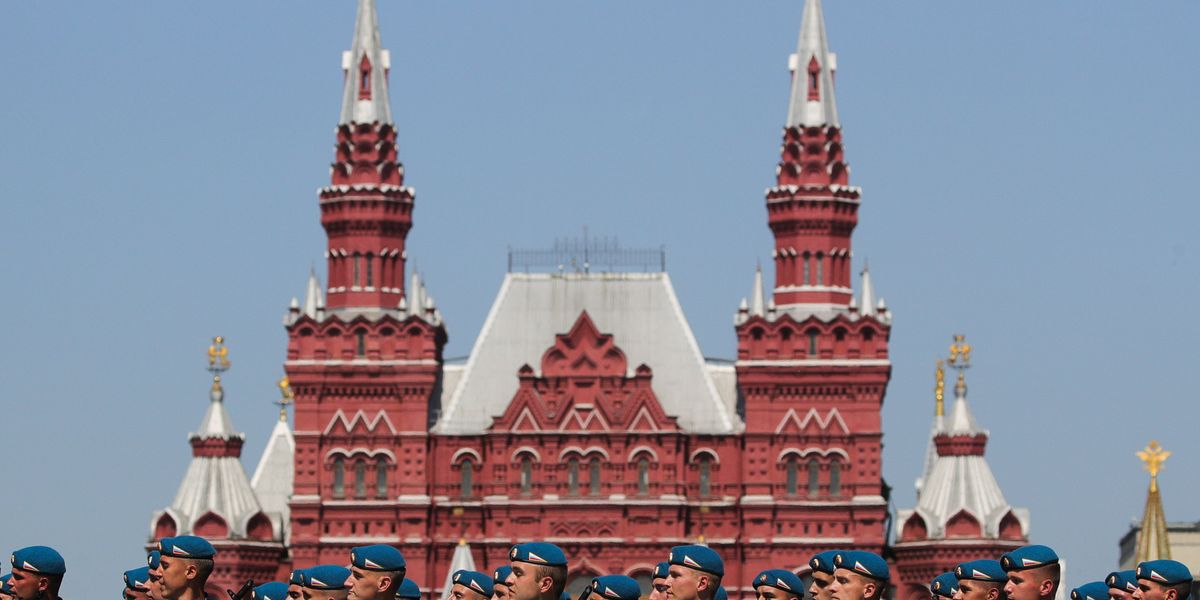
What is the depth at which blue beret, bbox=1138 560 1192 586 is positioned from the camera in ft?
105

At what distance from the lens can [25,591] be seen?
108 feet

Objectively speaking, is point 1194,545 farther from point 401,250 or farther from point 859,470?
point 401,250

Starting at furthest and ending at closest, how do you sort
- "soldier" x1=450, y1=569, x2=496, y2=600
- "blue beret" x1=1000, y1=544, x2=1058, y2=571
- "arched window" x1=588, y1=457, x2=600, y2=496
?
"arched window" x1=588, y1=457, x2=600, y2=496 < "soldier" x1=450, y1=569, x2=496, y2=600 < "blue beret" x1=1000, y1=544, x2=1058, y2=571

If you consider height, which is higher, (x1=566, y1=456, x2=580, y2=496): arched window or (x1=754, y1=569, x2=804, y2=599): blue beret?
(x1=566, y1=456, x2=580, y2=496): arched window

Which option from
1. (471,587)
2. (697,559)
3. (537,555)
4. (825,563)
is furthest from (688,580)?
(471,587)

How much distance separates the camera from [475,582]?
3391 centimetres

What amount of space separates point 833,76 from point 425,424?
14.4m

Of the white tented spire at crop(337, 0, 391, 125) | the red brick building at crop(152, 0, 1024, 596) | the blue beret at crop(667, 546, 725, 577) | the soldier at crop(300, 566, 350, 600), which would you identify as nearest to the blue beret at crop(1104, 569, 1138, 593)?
the blue beret at crop(667, 546, 725, 577)

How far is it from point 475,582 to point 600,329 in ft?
207

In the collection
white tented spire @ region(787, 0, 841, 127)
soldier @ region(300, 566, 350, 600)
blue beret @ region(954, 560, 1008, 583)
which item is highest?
white tented spire @ region(787, 0, 841, 127)

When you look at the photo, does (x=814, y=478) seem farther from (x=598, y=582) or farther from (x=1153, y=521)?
(x=598, y=582)

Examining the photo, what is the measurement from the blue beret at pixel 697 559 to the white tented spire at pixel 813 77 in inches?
2465

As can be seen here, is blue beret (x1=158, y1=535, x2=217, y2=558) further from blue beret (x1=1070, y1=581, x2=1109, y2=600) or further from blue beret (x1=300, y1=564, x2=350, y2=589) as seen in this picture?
blue beret (x1=1070, y1=581, x2=1109, y2=600)

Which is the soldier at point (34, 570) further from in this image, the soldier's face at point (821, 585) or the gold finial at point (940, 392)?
the gold finial at point (940, 392)
